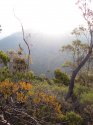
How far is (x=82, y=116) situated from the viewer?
46.7 feet

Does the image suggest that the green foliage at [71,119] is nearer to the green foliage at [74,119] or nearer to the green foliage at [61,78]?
the green foliage at [74,119]

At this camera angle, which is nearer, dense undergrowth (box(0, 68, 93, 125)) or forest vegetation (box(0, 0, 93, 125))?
forest vegetation (box(0, 0, 93, 125))

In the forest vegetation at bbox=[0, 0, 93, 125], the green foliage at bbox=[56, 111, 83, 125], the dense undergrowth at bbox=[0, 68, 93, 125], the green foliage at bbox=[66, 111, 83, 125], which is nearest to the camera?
the forest vegetation at bbox=[0, 0, 93, 125]

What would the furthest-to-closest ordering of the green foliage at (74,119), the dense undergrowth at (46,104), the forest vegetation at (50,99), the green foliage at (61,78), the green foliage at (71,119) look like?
the green foliage at (61,78) < the green foliage at (74,119) < the green foliage at (71,119) < the dense undergrowth at (46,104) < the forest vegetation at (50,99)

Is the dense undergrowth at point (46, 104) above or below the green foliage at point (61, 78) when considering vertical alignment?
above

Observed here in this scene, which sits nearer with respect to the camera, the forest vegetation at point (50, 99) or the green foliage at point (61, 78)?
the forest vegetation at point (50, 99)

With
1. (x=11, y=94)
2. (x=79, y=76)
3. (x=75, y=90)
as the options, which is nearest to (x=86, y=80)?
(x=79, y=76)

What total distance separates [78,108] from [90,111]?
1.49 meters

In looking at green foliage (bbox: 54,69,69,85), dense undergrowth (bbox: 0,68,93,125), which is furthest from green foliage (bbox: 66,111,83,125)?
green foliage (bbox: 54,69,69,85)

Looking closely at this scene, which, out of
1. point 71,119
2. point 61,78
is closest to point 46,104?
point 71,119

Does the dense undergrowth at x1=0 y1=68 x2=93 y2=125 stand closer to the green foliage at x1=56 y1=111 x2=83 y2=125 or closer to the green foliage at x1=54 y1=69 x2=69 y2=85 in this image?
the green foliage at x1=56 y1=111 x2=83 y2=125

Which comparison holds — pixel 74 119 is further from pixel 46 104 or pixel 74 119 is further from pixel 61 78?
pixel 61 78

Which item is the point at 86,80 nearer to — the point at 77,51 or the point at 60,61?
the point at 77,51

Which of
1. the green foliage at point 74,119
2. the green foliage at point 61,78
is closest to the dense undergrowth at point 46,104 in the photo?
the green foliage at point 74,119
